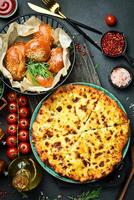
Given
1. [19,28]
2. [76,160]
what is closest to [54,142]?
[76,160]

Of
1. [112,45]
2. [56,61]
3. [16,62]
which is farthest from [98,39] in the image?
[16,62]

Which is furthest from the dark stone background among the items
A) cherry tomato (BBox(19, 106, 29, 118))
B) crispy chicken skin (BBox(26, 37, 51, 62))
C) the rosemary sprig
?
cherry tomato (BBox(19, 106, 29, 118))

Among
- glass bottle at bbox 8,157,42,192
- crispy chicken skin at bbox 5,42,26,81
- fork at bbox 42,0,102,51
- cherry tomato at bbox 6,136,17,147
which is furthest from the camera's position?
fork at bbox 42,0,102,51

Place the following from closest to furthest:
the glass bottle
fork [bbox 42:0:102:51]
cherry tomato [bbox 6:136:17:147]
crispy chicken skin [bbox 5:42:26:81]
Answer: the glass bottle < crispy chicken skin [bbox 5:42:26:81] < cherry tomato [bbox 6:136:17:147] < fork [bbox 42:0:102:51]

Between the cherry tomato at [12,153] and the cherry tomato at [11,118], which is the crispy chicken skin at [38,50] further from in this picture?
the cherry tomato at [12,153]

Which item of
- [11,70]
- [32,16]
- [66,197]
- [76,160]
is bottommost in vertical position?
[66,197]

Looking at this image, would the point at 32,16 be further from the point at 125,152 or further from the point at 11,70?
the point at 125,152

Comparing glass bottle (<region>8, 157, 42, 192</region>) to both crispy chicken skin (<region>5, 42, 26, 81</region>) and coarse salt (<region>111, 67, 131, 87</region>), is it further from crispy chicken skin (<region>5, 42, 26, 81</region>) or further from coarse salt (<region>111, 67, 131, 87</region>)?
coarse salt (<region>111, 67, 131, 87</region>)
